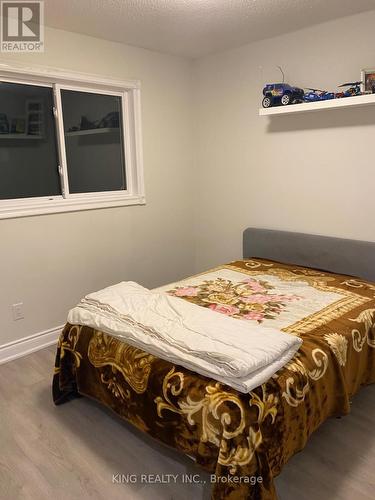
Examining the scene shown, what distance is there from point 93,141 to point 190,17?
1.28 m

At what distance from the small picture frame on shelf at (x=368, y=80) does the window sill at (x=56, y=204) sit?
200 centimetres

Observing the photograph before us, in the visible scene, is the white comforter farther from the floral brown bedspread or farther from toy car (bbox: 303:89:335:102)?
toy car (bbox: 303:89:335:102)

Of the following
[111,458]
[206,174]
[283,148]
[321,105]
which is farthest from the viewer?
[206,174]

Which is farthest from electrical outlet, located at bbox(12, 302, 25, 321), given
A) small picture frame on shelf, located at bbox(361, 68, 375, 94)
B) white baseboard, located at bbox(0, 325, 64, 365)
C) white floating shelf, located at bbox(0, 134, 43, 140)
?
small picture frame on shelf, located at bbox(361, 68, 375, 94)

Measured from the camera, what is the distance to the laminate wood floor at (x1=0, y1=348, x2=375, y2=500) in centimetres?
177

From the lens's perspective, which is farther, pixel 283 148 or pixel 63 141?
pixel 283 148

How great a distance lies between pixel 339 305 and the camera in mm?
2395

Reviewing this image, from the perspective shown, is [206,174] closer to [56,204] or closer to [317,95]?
[317,95]

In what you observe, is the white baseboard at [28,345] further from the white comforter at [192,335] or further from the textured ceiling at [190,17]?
the textured ceiling at [190,17]

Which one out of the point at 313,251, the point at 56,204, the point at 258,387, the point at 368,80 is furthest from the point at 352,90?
the point at 56,204

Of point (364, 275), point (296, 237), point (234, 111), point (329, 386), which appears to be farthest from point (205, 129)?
point (329, 386)

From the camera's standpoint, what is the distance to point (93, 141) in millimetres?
3398

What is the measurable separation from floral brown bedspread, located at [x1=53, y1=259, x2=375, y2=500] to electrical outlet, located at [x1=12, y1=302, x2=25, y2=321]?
0.83m

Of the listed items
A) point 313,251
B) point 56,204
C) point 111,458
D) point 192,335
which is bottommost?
point 111,458
